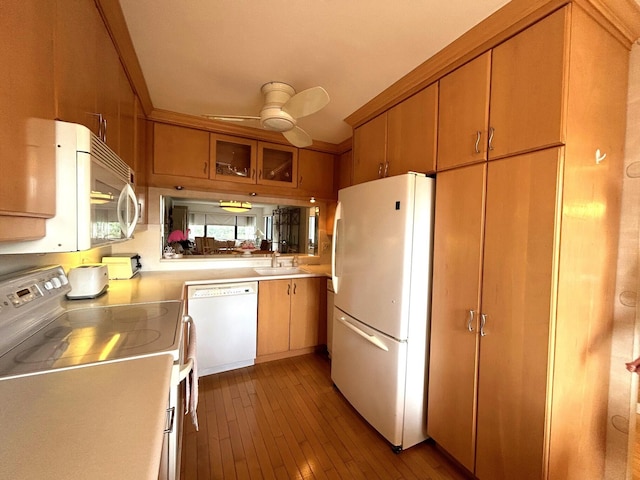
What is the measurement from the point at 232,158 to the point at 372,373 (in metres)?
2.32

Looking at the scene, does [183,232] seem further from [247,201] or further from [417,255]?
[417,255]

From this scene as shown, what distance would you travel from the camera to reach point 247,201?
3.12m

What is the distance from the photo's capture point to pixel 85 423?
58cm

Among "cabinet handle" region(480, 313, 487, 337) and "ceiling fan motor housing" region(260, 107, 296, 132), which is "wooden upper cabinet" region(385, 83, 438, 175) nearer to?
"ceiling fan motor housing" region(260, 107, 296, 132)

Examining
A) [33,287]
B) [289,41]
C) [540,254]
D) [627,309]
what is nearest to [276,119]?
[289,41]

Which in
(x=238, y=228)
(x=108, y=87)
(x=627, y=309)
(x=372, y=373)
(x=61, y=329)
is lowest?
(x=372, y=373)

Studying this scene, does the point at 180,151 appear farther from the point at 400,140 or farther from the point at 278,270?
the point at 400,140

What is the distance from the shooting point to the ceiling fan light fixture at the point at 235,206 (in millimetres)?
3043

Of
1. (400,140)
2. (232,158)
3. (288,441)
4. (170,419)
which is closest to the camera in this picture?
(170,419)

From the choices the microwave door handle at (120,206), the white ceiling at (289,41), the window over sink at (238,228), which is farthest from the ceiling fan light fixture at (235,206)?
the microwave door handle at (120,206)

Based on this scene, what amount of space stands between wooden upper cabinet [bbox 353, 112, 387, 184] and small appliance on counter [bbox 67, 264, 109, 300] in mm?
1968

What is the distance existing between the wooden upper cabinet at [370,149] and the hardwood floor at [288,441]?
5.34 feet

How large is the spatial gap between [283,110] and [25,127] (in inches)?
51.9

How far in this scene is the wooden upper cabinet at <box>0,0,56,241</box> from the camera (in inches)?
23.5
